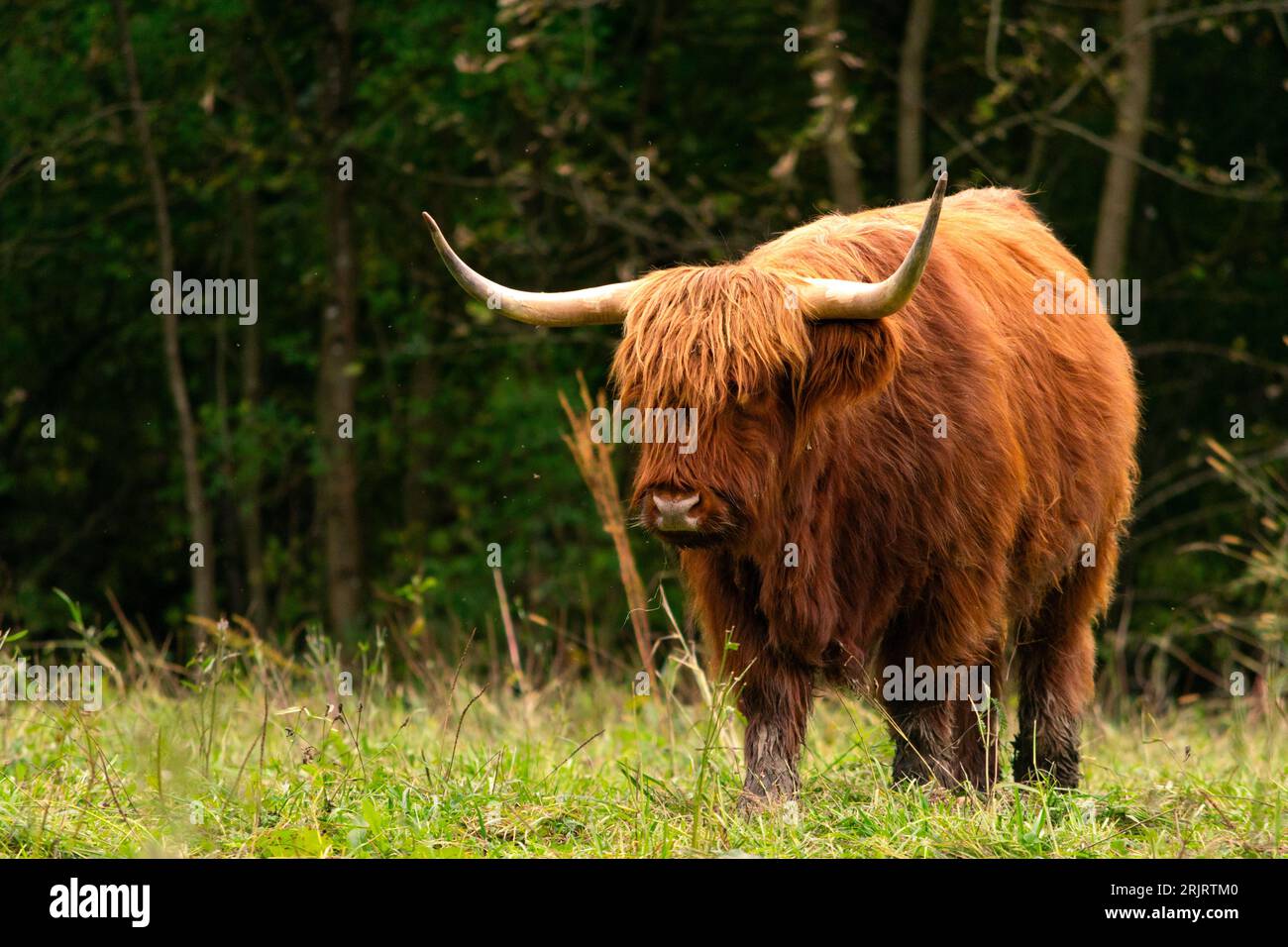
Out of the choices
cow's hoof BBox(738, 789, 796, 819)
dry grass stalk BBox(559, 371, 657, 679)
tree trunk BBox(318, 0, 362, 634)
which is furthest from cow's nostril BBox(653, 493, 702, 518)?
tree trunk BBox(318, 0, 362, 634)

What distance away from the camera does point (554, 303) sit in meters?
4.85

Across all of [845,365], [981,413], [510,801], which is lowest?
[510,801]

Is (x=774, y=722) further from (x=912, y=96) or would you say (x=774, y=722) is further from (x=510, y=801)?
(x=912, y=96)

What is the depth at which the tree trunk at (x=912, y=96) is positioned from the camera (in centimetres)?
1220

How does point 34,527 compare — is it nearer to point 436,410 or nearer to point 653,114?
point 436,410

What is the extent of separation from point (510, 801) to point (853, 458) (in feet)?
4.36

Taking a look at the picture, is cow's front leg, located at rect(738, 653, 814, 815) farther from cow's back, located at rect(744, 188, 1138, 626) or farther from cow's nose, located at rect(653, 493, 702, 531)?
cow's nose, located at rect(653, 493, 702, 531)

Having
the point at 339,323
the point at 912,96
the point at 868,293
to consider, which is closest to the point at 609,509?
the point at 868,293

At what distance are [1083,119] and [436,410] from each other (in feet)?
20.4

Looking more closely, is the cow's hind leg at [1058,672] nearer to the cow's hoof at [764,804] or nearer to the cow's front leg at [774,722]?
the cow's front leg at [774,722]

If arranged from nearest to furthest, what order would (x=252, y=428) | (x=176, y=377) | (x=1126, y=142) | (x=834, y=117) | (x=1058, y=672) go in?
1. (x=1058, y=672)
2. (x=834, y=117)
3. (x=1126, y=142)
4. (x=176, y=377)
5. (x=252, y=428)

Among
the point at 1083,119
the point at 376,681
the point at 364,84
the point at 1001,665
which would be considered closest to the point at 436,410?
the point at 364,84

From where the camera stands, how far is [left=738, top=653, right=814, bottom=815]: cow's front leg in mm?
4569

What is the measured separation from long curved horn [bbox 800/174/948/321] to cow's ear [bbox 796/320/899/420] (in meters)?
0.04
